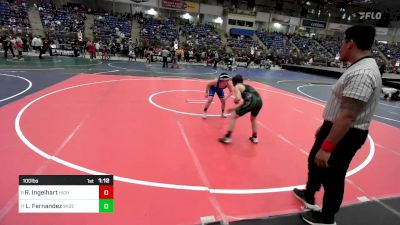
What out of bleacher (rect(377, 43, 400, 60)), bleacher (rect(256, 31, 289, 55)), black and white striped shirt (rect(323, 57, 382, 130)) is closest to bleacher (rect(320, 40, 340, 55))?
bleacher (rect(377, 43, 400, 60))

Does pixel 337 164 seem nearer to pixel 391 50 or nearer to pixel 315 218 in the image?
pixel 315 218

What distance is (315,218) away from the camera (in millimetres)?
2943

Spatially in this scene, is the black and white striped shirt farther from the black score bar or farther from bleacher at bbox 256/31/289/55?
bleacher at bbox 256/31/289/55

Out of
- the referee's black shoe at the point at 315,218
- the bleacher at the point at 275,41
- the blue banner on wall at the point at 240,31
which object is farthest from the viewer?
the blue banner on wall at the point at 240,31

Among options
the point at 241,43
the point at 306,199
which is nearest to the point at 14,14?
the point at 241,43

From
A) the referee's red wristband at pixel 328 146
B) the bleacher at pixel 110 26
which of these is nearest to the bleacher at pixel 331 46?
the bleacher at pixel 110 26

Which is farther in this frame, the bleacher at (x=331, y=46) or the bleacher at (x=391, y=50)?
the bleacher at (x=331, y=46)

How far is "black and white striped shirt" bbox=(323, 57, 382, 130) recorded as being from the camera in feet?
6.80

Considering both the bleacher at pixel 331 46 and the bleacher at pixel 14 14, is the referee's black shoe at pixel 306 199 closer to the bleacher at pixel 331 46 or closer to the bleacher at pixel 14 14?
the bleacher at pixel 14 14

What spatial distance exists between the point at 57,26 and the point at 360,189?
28.7 meters

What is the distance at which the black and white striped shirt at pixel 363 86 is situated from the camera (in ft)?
6.80

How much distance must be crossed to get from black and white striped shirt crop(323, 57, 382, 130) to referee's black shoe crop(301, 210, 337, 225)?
3.60 feet

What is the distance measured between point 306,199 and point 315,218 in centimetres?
34

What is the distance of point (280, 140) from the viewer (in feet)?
18.5
